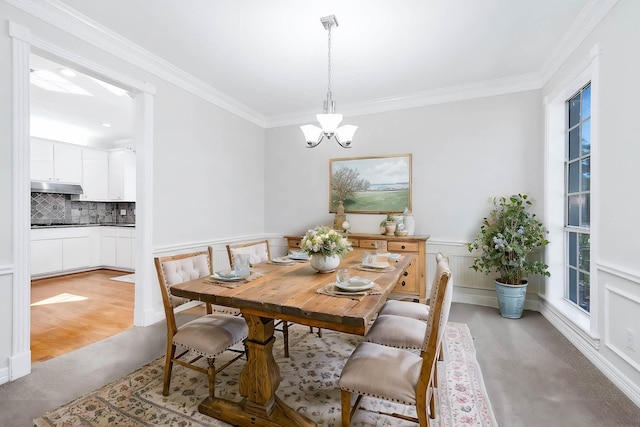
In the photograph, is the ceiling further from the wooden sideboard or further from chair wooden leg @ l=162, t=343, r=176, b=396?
chair wooden leg @ l=162, t=343, r=176, b=396

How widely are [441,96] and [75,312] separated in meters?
5.33

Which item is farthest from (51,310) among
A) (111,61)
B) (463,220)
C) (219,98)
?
(463,220)

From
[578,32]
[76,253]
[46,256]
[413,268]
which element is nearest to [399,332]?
[413,268]

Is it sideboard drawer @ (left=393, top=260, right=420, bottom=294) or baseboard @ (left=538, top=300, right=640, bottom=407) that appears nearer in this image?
baseboard @ (left=538, top=300, right=640, bottom=407)

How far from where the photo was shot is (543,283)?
11.9 ft

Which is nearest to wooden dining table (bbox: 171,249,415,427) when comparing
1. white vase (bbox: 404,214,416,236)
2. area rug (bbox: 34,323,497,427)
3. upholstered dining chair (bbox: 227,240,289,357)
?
area rug (bbox: 34,323,497,427)

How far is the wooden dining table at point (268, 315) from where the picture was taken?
4.74 feet

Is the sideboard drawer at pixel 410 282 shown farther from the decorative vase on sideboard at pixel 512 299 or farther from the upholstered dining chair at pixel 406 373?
the upholstered dining chair at pixel 406 373

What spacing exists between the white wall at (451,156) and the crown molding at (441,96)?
0.07 metres

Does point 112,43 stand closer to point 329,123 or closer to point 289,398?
point 329,123

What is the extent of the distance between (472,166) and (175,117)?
12.2ft

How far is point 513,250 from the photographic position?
336 cm

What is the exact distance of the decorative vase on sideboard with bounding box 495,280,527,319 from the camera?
3.42 m

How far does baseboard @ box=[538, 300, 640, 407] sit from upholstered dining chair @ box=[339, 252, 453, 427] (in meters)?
1.60
